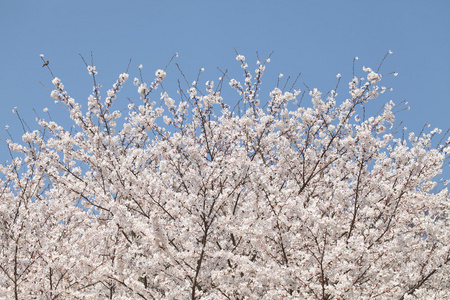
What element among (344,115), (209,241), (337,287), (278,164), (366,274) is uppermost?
(344,115)

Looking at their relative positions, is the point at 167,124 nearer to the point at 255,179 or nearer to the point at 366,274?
the point at 255,179

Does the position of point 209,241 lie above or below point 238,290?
above

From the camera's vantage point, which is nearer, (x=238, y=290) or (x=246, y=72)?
(x=238, y=290)

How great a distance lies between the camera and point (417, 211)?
707 cm

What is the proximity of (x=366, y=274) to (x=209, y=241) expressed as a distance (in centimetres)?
265

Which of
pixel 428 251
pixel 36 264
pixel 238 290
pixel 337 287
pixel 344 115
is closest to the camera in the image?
pixel 337 287

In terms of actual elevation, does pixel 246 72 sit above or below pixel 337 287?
above

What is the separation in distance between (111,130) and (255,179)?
15.2 feet

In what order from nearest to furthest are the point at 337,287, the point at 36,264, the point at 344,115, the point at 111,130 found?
1. the point at 337,287
2. the point at 36,264
3. the point at 344,115
4. the point at 111,130

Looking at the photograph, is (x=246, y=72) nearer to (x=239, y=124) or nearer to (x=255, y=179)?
(x=239, y=124)

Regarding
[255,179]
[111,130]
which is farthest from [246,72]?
[255,179]

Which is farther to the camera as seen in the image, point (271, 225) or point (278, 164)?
point (278, 164)

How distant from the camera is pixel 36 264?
707 centimetres

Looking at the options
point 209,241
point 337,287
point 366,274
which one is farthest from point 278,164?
point 337,287
